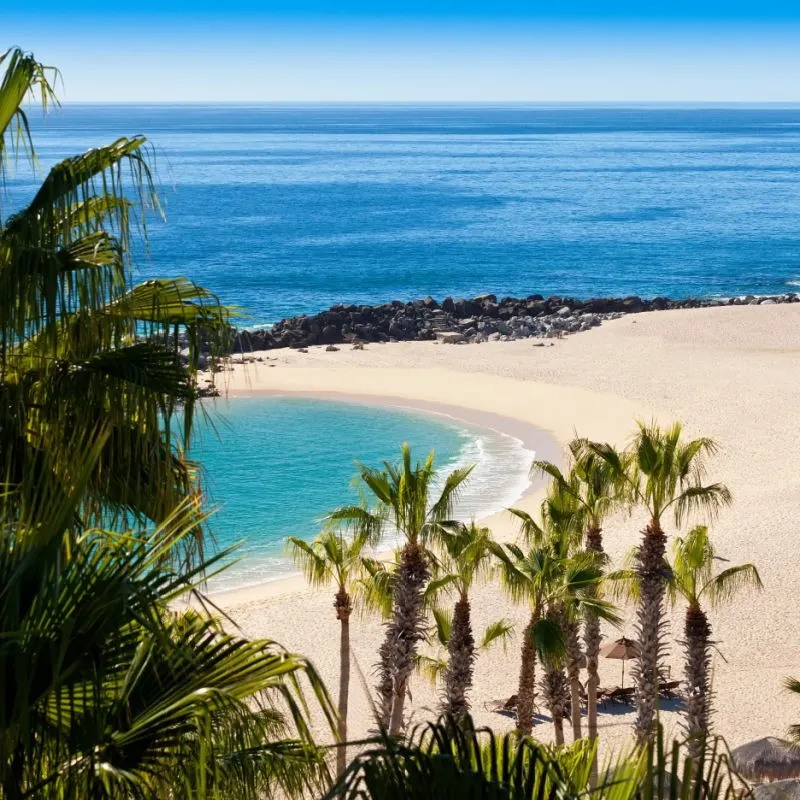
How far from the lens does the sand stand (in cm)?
2003

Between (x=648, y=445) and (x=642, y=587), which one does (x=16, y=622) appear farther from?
(x=642, y=587)

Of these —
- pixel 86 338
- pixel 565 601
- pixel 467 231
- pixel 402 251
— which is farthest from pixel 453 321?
pixel 86 338

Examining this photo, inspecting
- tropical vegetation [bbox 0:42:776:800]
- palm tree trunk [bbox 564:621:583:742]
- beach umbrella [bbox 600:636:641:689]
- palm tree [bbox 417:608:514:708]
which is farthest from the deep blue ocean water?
tropical vegetation [bbox 0:42:776:800]

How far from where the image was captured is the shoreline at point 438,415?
2511 cm

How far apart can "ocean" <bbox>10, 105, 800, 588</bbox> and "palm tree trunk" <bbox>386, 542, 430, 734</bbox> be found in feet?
9.66

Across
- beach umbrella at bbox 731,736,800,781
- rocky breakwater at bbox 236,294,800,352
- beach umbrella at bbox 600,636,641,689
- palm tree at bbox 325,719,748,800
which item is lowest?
beach umbrella at bbox 600,636,641,689

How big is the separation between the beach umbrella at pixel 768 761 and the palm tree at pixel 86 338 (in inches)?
461

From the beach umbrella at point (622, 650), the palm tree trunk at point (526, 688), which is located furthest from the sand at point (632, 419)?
the palm tree trunk at point (526, 688)

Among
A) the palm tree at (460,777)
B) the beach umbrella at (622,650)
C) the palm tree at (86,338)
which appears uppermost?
the palm tree at (86,338)

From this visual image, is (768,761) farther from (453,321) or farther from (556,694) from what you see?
(453,321)

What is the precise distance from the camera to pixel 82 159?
20.6 ft

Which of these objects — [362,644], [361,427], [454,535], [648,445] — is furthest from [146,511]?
[361,427]

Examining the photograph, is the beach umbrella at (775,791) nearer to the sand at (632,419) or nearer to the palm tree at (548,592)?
the sand at (632,419)

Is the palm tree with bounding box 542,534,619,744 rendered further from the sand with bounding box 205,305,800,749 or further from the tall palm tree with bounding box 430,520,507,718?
the sand with bounding box 205,305,800,749
